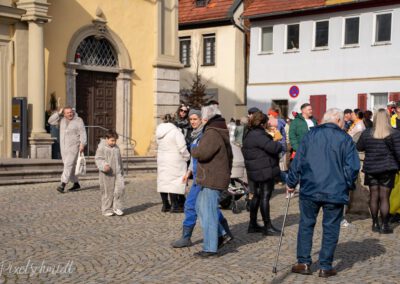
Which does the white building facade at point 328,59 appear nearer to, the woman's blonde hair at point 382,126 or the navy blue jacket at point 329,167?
the woman's blonde hair at point 382,126

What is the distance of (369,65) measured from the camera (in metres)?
28.6

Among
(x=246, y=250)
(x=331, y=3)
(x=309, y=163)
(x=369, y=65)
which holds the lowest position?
(x=246, y=250)

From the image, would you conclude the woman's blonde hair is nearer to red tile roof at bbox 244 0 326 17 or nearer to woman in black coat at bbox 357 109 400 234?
woman in black coat at bbox 357 109 400 234

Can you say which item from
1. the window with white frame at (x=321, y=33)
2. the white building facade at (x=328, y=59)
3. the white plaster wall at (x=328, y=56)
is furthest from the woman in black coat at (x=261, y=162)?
the window with white frame at (x=321, y=33)

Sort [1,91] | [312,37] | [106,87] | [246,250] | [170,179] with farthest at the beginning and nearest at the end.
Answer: [312,37], [106,87], [1,91], [170,179], [246,250]

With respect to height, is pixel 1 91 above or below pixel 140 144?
above

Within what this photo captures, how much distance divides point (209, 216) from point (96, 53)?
1369 centimetres

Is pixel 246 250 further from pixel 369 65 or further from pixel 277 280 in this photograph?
pixel 369 65

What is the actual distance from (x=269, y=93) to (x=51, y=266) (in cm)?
2541

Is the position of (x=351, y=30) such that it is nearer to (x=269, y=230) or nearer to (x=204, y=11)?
(x=204, y=11)

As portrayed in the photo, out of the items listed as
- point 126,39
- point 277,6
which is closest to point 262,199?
point 126,39

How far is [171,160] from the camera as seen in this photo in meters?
11.2

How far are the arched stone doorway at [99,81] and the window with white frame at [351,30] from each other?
38.0 feet

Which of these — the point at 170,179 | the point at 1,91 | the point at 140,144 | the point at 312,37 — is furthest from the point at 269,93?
the point at 170,179
